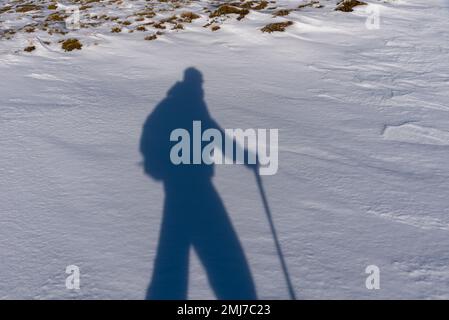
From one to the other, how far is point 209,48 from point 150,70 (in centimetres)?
212

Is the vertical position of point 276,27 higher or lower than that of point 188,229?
higher

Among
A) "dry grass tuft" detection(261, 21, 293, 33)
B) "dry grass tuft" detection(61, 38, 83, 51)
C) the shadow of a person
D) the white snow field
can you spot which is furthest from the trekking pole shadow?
"dry grass tuft" detection(61, 38, 83, 51)

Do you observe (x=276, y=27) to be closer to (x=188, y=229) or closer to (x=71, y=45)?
(x=71, y=45)

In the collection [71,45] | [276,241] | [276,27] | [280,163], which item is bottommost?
[276,241]

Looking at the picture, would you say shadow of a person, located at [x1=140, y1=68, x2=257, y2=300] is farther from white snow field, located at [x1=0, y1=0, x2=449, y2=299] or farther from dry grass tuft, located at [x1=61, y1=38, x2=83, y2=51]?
dry grass tuft, located at [x1=61, y1=38, x2=83, y2=51]

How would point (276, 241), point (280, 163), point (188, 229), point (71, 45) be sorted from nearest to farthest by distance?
point (276, 241) < point (188, 229) < point (280, 163) < point (71, 45)

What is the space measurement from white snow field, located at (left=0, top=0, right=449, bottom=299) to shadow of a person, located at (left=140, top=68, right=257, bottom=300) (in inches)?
4.2

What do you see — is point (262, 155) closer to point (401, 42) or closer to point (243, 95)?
point (243, 95)

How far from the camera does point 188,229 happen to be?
178 inches

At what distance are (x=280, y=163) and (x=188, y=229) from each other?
1895mm

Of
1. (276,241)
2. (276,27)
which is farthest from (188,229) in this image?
(276,27)

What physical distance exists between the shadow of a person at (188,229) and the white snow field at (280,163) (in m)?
0.11

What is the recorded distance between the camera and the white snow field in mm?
3941

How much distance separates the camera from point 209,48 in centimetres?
1152
